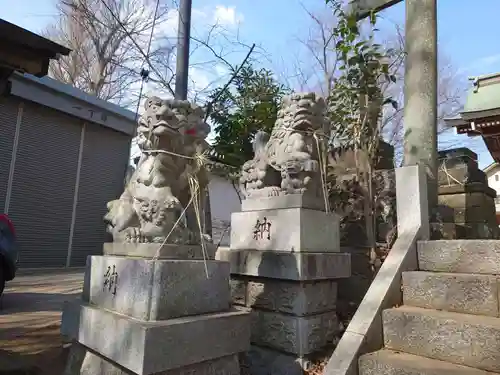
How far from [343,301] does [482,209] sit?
3.05m

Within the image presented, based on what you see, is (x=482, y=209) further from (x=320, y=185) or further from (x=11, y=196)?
(x=11, y=196)

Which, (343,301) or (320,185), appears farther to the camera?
(343,301)

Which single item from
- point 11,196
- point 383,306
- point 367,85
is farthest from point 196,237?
point 11,196

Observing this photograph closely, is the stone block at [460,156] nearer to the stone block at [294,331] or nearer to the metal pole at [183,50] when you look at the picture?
the stone block at [294,331]

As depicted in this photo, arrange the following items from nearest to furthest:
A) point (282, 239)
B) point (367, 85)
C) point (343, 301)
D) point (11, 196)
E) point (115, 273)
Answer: point (115, 273) → point (282, 239) → point (343, 301) → point (367, 85) → point (11, 196)

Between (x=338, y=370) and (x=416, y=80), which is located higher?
(x=416, y=80)

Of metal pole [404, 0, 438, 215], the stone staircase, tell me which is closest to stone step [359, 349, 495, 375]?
the stone staircase

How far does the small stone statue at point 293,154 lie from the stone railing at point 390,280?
2.81ft

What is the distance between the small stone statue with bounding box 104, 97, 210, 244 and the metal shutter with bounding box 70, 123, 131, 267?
30.4ft

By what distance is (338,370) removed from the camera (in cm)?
244

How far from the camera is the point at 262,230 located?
12.5 feet

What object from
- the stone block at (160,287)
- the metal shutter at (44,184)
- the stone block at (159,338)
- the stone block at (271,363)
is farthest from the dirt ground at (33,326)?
the metal shutter at (44,184)

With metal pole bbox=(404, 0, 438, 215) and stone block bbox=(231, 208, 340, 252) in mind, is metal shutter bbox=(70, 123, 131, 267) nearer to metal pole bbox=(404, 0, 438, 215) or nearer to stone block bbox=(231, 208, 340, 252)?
stone block bbox=(231, 208, 340, 252)

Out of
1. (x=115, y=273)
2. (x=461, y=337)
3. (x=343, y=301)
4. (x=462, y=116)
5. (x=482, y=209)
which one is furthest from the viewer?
(x=462, y=116)
